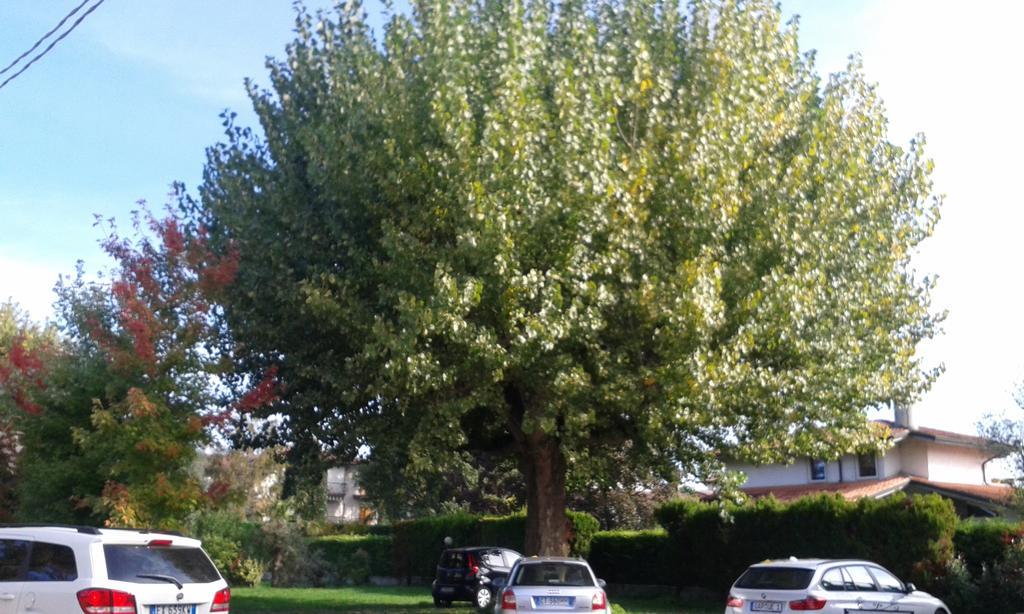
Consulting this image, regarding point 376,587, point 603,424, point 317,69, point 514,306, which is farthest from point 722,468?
point 376,587

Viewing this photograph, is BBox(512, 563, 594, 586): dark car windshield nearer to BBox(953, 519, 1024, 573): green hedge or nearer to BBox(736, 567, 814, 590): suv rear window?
BBox(736, 567, 814, 590): suv rear window

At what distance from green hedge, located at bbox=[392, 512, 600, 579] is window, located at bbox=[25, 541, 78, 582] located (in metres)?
24.0

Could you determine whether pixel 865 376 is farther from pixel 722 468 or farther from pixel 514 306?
pixel 514 306

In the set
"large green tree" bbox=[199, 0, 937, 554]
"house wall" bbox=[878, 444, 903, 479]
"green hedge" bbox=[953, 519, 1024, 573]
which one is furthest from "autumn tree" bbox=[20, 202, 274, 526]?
"house wall" bbox=[878, 444, 903, 479]

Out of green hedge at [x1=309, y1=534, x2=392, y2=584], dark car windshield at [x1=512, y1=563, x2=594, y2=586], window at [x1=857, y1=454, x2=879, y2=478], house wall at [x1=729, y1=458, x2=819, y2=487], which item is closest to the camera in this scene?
dark car windshield at [x1=512, y1=563, x2=594, y2=586]

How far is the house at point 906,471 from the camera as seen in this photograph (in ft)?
125

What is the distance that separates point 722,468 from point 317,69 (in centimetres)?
1037

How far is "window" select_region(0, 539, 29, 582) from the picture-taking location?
33.8 ft

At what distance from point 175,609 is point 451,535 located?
1197 inches

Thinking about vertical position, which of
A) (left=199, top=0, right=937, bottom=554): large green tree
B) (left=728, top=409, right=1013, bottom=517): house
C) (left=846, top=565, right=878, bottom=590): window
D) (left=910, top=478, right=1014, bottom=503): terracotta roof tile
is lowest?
(left=846, top=565, right=878, bottom=590): window

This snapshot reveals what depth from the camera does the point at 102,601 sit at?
9656 millimetres

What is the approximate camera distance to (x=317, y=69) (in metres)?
19.0

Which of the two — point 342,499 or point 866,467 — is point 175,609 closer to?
point 866,467

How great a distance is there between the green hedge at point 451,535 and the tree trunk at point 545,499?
38.7ft
